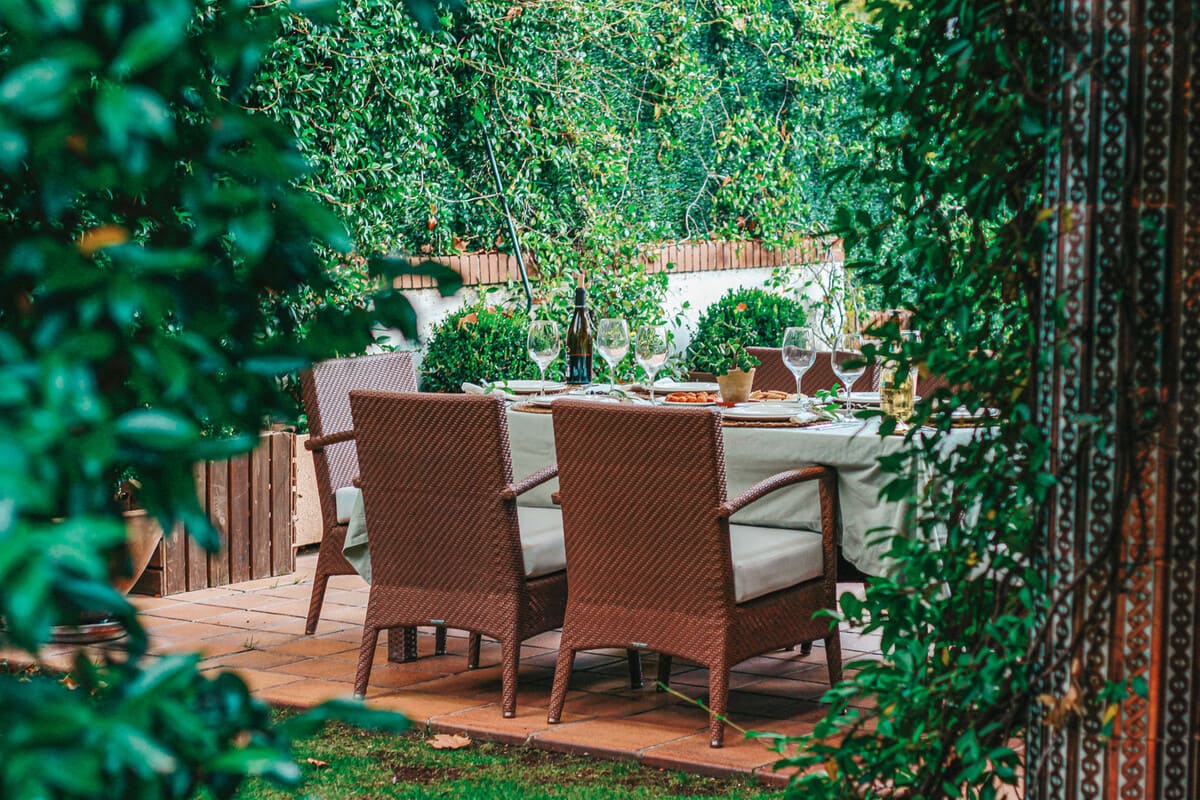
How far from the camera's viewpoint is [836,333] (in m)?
4.89

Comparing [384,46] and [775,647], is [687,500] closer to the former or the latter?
[775,647]

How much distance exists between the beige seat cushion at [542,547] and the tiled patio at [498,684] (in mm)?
408

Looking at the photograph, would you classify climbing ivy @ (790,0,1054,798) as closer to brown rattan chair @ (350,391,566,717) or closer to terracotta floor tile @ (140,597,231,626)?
brown rattan chair @ (350,391,566,717)

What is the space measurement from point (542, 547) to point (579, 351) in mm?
1220

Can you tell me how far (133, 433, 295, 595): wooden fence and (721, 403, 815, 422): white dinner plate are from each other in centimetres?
222

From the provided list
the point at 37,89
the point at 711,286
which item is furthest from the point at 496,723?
the point at 711,286

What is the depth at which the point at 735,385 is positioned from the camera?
185 inches

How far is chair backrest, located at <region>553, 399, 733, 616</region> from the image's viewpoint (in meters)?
3.79

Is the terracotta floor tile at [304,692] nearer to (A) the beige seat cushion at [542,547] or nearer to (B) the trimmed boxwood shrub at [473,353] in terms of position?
(A) the beige seat cushion at [542,547]

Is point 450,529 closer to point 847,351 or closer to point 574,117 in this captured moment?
point 847,351

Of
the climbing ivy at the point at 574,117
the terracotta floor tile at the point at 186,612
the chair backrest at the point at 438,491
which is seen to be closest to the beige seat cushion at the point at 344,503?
the chair backrest at the point at 438,491

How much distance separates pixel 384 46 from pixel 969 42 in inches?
218

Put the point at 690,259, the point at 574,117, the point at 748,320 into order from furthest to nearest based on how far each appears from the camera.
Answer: the point at 690,259
the point at 748,320
the point at 574,117

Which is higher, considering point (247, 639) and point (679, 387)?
point (679, 387)
